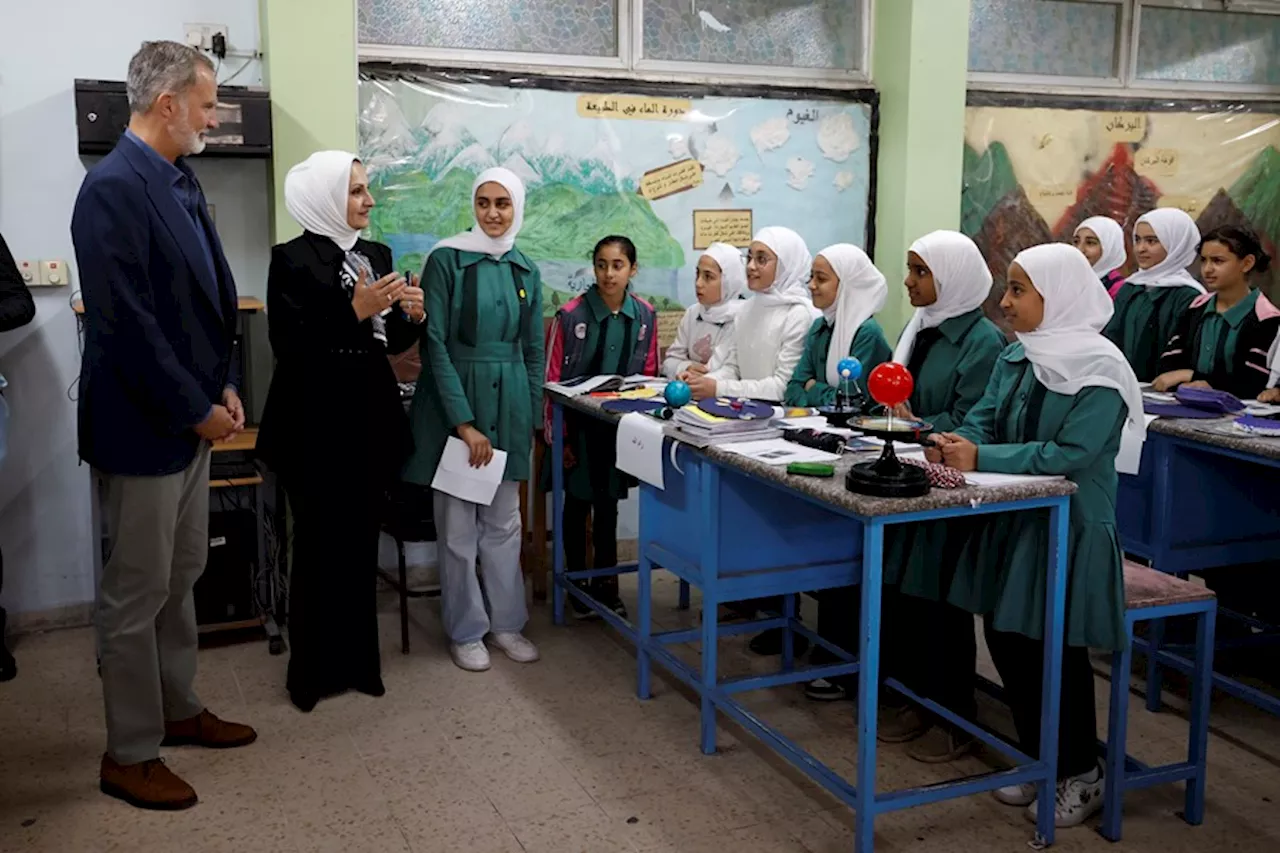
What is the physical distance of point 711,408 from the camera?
3250 mm

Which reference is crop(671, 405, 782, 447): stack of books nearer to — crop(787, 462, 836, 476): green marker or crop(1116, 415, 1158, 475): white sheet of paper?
crop(787, 462, 836, 476): green marker

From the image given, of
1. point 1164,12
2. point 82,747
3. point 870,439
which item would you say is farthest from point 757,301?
point 1164,12

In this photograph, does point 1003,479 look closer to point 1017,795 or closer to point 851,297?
point 1017,795

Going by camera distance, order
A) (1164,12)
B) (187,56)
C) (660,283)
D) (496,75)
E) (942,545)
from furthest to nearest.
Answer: (1164,12)
(660,283)
(496,75)
(942,545)
(187,56)

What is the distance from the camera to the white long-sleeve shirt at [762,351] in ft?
12.6

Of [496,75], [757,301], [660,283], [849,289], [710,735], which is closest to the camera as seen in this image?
[710,735]

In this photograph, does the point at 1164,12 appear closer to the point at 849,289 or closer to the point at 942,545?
the point at 849,289

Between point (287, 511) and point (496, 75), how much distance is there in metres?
1.80

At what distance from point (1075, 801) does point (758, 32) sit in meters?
3.39

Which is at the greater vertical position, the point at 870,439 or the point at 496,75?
the point at 496,75

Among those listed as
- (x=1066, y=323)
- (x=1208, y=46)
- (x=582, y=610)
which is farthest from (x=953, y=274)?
(x=1208, y=46)

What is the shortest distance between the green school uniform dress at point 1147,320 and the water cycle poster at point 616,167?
114 cm

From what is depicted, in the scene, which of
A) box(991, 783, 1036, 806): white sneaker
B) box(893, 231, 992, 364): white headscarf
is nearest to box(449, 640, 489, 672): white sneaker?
box(991, 783, 1036, 806): white sneaker

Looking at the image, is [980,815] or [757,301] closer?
[980,815]
